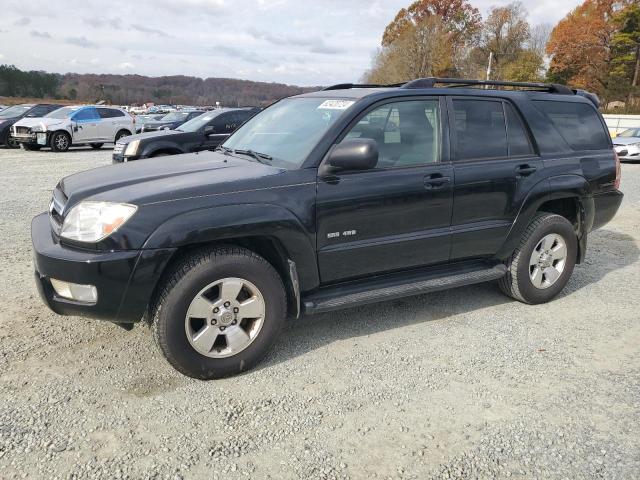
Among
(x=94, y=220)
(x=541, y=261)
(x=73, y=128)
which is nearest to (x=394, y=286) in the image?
(x=541, y=261)

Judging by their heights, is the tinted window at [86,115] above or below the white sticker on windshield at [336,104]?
below

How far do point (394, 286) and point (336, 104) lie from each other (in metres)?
1.38

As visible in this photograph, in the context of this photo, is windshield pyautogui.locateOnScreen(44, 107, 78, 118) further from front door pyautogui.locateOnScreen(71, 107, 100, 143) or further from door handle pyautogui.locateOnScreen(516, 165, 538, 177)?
door handle pyautogui.locateOnScreen(516, 165, 538, 177)

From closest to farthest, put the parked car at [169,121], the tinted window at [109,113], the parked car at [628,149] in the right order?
the parked car at [628,149], the tinted window at [109,113], the parked car at [169,121]

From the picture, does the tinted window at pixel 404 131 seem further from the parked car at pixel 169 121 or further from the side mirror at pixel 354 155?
the parked car at pixel 169 121

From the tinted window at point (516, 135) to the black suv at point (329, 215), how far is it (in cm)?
1

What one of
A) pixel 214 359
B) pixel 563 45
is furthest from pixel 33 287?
pixel 563 45

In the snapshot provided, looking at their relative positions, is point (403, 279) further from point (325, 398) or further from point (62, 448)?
point (62, 448)

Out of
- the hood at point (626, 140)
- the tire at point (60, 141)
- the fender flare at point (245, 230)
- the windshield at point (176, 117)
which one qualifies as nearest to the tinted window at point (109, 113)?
the tire at point (60, 141)

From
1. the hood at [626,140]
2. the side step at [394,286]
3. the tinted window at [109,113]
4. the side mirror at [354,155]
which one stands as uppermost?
the tinted window at [109,113]

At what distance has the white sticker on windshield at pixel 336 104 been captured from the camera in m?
3.55

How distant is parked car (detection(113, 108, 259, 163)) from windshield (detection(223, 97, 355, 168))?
4462mm

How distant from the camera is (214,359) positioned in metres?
3.04

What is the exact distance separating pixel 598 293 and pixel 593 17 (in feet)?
181
